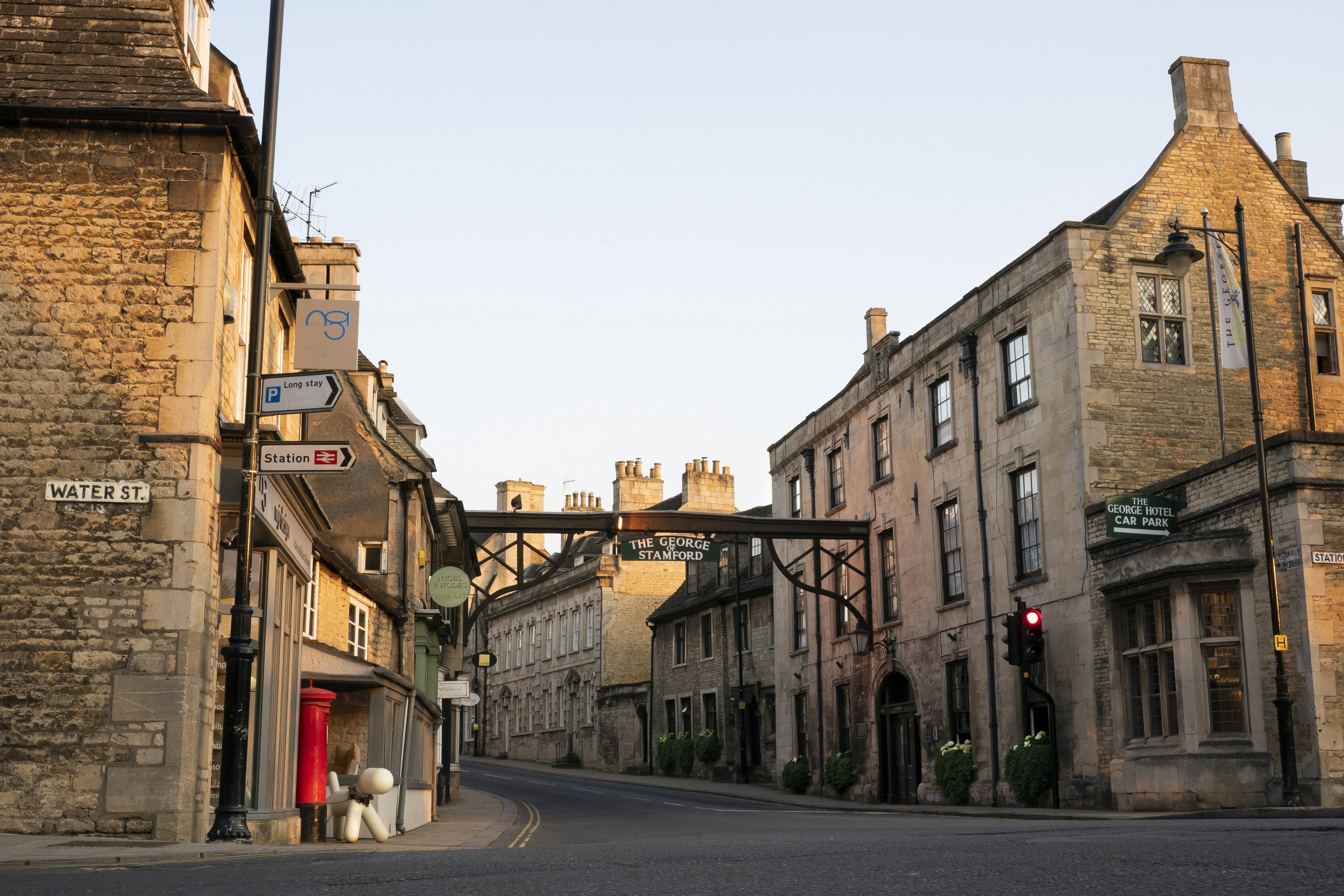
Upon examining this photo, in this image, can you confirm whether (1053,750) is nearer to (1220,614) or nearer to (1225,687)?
(1225,687)

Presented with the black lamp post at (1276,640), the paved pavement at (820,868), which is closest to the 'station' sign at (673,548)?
the black lamp post at (1276,640)

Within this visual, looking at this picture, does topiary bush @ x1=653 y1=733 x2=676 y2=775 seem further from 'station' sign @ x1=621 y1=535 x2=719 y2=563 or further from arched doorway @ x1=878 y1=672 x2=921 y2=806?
'station' sign @ x1=621 y1=535 x2=719 y2=563

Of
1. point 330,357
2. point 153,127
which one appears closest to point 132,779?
point 330,357

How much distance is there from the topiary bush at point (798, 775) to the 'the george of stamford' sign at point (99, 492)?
25972 millimetres

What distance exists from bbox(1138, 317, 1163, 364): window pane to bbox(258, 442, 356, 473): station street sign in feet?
58.4

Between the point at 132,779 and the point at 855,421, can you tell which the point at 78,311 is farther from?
the point at 855,421

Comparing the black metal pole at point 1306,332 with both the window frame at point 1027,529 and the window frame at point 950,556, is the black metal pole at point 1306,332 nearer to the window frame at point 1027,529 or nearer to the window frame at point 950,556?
the window frame at point 1027,529

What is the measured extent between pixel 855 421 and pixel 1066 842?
26.0 metres

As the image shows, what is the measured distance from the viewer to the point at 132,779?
1296 centimetres

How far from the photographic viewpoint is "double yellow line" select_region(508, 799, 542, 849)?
17.1m

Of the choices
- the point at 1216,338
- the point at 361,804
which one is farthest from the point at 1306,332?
the point at 361,804

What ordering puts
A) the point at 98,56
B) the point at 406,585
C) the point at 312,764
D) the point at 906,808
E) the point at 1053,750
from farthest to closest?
1. the point at 906,808
2. the point at 406,585
3. the point at 1053,750
4. the point at 312,764
5. the point at 98,56

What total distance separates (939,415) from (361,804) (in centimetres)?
1865

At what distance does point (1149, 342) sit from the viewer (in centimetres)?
2616
